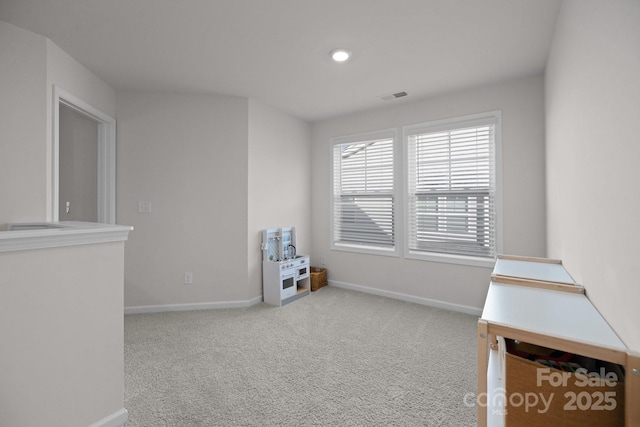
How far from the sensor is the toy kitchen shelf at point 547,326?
2.91 ft

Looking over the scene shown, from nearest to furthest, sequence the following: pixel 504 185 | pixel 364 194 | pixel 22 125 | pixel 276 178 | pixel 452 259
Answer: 1. pixel 22 125
2. pixel 504 185
3. pixel 452 259
4. pixel 276 178
5. pixel 364 194

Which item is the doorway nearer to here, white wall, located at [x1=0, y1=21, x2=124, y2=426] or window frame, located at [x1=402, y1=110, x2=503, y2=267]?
white wall, located at [x1=0, y1=21, x2=124, y2=426]

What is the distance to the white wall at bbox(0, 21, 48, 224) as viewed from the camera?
6.82 feet

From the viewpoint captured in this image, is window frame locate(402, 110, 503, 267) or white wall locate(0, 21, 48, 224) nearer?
white wall locate(0, 21, 48, 224)

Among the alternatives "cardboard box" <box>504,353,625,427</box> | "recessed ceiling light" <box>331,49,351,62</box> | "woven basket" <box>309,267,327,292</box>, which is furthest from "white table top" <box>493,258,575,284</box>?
"woven basket" <box>309,267,327,292</box>

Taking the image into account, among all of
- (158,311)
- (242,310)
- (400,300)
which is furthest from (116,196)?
(400,300)

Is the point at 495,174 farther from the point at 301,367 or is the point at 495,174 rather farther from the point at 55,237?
the point at 55,237

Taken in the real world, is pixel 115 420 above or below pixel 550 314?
below

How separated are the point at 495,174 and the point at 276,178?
2.62 metres

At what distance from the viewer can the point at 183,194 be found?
11.1ft

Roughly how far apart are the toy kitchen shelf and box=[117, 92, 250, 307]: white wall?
2.81 metres

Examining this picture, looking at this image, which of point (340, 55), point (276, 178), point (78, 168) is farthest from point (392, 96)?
point (78, 168)

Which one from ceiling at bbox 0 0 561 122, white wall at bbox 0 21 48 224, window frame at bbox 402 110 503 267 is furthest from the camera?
window frame at bbox 402 110 503 267

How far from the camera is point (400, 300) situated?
3727mm
